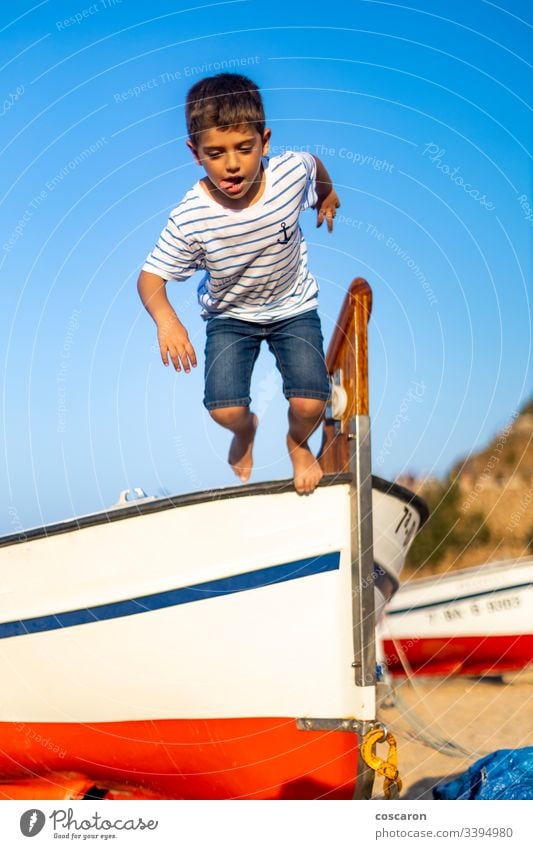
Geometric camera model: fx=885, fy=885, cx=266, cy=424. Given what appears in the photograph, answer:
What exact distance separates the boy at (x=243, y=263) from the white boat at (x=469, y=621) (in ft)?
11.8

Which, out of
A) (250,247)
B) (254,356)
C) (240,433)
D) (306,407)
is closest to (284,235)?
(250,247)

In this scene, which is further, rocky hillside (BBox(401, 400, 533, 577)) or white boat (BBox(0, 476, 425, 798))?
rocky hillside (BBox(401, 400, 533, 577))

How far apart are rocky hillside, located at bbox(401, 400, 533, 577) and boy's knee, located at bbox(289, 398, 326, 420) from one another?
18.8 feet

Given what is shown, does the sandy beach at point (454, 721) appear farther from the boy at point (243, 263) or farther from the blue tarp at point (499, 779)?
the boy at point (243, 263)

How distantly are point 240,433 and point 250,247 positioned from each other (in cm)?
58

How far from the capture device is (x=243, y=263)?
2.50 m

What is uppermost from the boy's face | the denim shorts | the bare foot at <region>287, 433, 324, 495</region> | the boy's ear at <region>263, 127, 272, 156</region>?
the boy's ear at <region>263, 127, 272, 156</region>

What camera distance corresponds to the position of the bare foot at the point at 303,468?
2.78 meters

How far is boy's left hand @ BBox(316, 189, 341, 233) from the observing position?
8.70ft

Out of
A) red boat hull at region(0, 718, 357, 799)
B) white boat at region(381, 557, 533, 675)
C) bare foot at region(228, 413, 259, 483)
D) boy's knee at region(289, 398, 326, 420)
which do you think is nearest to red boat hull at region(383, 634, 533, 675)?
white boat at region(381, 557, 533, 675)

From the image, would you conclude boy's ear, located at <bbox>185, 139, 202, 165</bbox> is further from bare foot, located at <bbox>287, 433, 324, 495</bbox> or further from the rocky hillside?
the rocky hillside

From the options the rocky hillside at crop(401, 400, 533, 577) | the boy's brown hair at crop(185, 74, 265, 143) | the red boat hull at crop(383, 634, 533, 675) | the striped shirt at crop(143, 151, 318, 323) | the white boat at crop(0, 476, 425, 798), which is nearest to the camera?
the boy's brown hair at crop(185, 74, 265, 143)
